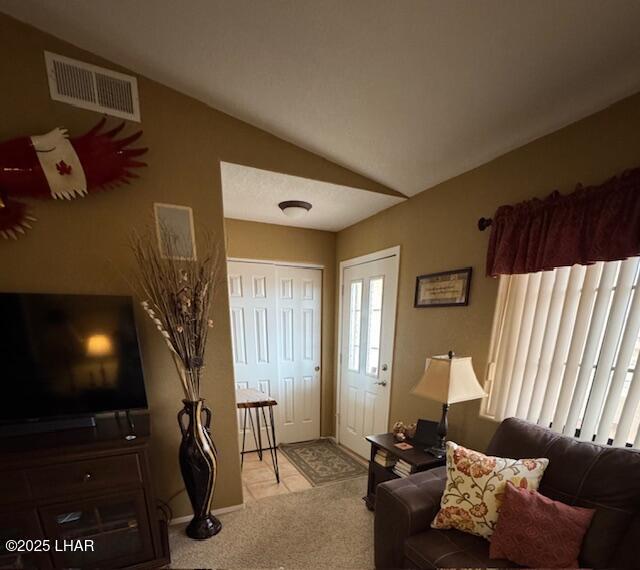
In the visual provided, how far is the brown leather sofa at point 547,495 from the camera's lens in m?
0.95

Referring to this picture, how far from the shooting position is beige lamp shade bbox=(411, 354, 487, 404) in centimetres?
145

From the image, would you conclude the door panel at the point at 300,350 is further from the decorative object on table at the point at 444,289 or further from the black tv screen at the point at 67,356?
the black tv screen at the point at 67,356

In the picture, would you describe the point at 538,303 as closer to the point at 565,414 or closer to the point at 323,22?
the point at 565,414

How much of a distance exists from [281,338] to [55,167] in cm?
217

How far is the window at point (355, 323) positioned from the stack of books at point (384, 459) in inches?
36.1

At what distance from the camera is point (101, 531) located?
1.28 m

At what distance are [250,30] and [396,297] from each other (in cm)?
192

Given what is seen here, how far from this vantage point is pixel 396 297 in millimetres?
2279

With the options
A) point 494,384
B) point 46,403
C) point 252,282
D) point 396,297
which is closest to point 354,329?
point 396,297

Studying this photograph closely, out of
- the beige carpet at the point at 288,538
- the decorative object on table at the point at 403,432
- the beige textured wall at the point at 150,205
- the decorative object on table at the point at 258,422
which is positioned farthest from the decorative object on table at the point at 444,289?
the beige carpet at the point at 288,538

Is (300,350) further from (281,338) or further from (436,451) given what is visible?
(436,451)

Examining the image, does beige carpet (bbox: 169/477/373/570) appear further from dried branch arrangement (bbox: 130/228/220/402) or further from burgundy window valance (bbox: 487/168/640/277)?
burgundy window valance (bbox: 487/168/640/277)

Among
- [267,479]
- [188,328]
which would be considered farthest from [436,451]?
[188,328]

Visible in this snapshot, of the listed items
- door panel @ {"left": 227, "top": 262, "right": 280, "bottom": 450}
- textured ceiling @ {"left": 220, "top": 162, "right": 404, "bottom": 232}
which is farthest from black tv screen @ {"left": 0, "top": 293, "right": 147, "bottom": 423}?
door panel @ {"left": 227, "top": 262, "right": 280, "bottom": 450}
